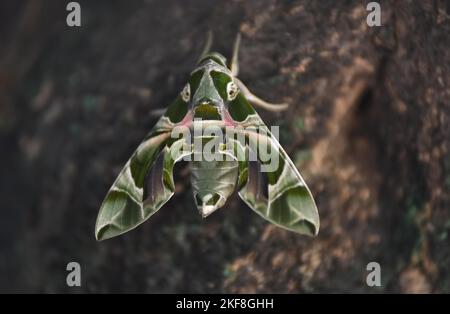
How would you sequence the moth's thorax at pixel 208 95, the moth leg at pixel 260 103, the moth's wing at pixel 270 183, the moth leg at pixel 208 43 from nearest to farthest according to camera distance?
1. the moth's wing at pixel 270 183
2. the moth's thorax at pixel 208 95
3. the moth leg at pixel 260 103
4. the moth leg at pixel 208 43

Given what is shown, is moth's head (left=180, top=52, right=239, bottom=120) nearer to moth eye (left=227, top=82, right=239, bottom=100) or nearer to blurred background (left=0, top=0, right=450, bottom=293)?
moth eye (left=227, top=82, right=239, bottom=100)

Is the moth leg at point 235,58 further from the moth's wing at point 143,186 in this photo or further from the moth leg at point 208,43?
the moth's wing at point 143,186

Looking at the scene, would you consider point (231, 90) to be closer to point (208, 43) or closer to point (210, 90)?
point (210, 90)

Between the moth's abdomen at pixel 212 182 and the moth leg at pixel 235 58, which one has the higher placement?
the moth leg at pixel 235 58

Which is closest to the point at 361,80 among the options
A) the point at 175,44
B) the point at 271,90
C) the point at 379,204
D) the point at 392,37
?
the point at 392,37

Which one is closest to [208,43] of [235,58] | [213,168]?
[235,58]

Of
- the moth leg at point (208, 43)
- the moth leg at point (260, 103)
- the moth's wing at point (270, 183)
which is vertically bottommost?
the moth's wing at point (270, 183)

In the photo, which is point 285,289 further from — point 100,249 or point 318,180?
point 100,249

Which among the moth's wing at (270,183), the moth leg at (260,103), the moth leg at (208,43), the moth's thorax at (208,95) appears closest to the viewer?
the moth's wing at (270,183)

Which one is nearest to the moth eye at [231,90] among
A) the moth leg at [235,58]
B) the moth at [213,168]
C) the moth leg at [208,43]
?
the moth at [213,168]
